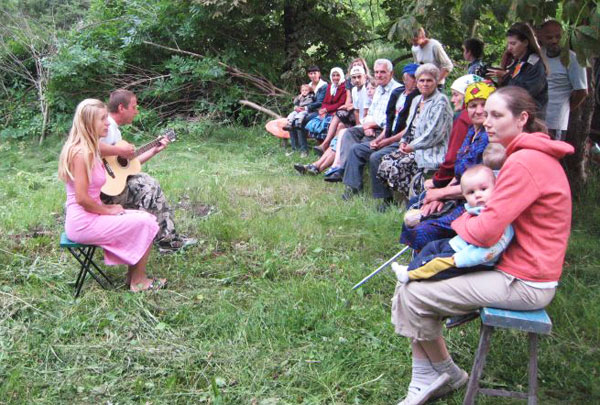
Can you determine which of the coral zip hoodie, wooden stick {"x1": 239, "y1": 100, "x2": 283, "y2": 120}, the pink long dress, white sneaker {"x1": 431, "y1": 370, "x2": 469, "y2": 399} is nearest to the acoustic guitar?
the pink long dress

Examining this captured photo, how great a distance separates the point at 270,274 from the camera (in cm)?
455

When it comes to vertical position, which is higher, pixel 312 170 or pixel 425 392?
pixel 425 392

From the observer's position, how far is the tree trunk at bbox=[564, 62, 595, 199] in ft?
18.8

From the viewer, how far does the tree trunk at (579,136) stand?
5.73 meters

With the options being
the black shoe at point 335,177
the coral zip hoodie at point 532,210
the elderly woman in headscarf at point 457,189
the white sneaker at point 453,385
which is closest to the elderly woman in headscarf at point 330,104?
the black shoe at point 335,177

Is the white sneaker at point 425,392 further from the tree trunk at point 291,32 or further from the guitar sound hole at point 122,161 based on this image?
the tree trunk at point 291,32

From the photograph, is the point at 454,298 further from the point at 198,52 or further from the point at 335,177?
the point at 198,52

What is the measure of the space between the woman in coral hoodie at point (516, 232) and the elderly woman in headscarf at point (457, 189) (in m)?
0.92

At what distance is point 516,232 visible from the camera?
2.63 m

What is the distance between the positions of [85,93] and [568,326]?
34.3 feet

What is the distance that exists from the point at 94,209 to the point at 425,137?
2.98m

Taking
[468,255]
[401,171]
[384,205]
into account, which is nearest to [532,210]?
[468,255]

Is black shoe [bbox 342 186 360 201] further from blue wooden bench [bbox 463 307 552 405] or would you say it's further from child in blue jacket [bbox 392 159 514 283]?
blue wooden bench [bbox 463 307 552 405]

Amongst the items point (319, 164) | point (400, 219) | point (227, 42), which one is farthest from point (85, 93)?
point (400, 219)
